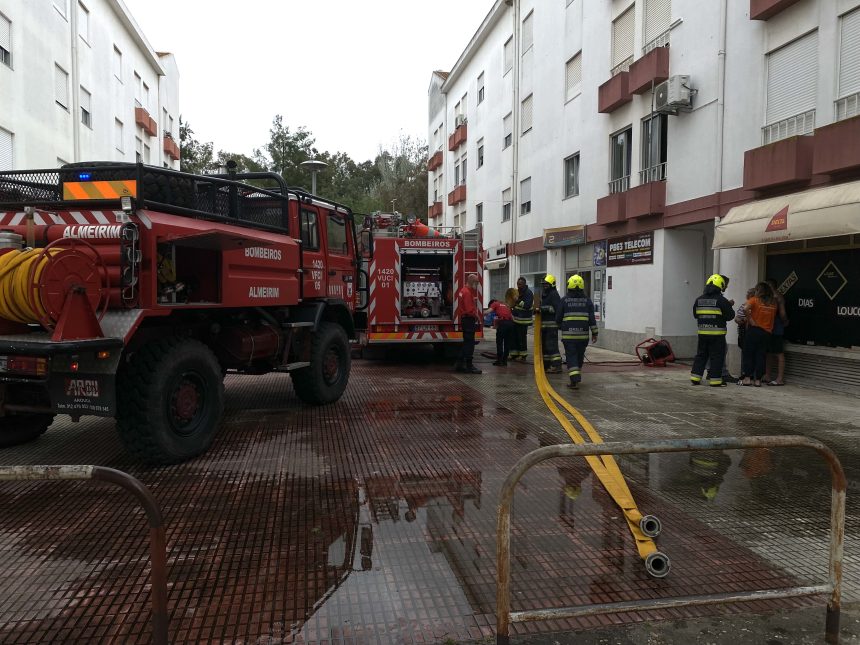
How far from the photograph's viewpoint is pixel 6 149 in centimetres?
1515

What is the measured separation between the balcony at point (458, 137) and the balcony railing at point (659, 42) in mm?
18344

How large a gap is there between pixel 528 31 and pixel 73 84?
50.1 feet

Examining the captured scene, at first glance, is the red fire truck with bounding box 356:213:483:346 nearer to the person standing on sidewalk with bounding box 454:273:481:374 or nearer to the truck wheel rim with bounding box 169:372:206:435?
the person standing on sidewalk with bounding box 454:273:481:374

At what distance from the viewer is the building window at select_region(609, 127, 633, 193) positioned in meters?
15.9

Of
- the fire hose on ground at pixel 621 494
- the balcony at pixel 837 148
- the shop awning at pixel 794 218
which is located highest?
the balcony at pixel 837 148

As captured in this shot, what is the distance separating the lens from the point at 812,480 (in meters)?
5.12

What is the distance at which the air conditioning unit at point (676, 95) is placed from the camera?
41.4 feet

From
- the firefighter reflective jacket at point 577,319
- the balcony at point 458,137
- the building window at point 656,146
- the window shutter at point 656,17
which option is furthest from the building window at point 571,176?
the balcony at point 458,137

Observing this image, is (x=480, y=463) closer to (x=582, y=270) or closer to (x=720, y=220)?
(x=720, y=220)

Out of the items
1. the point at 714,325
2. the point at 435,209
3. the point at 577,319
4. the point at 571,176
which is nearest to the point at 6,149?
the point at 577,319

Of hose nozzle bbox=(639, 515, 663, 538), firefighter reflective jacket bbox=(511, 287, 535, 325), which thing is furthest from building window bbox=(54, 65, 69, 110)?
hose nozzle bbox=(639, 515, 663, 538)

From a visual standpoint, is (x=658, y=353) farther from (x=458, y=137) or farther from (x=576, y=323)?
(x=458, y=137)

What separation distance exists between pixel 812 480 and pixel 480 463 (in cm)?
271

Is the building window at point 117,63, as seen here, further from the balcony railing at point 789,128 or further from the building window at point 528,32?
the balcony railing at point 789,128
